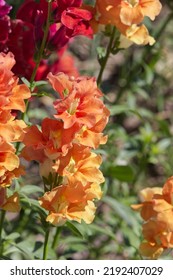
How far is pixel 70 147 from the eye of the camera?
1.89 meters

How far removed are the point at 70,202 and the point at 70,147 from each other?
0.48 feet

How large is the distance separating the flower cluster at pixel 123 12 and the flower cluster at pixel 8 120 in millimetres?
362

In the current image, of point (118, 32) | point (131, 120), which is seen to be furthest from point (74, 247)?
point (131, 120)

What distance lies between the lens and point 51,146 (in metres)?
1.91

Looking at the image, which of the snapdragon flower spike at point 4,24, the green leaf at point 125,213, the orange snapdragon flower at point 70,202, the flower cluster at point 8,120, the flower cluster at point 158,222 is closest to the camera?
the flower cluster at point 8,120

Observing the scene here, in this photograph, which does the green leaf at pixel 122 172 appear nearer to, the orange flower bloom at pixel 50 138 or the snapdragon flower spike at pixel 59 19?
the snapdragon flower spike at pixel 59 19

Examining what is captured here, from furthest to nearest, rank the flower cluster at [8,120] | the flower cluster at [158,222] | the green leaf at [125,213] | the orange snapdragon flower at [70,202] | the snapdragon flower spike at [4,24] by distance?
1. the green leaf at [125,213]
2. the snapdragon flower spike at [4,24]
3. the flower cluster at [158,222]
4. the orange snapdragon flower at [70,202]
5. the flower cluster at [8,120]

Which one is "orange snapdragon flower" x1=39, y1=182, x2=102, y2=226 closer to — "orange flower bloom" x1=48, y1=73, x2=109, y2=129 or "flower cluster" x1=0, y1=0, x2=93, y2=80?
"orange flower bloom" x1=48, y1=73, x2=109, y2=129

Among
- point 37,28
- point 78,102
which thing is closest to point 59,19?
point 37,28

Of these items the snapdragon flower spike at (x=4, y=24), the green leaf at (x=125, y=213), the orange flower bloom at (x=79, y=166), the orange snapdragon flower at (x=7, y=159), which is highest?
the snapdragon flower spike at (x=4, y=24)

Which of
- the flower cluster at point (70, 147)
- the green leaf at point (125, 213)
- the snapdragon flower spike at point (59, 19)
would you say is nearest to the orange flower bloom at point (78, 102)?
the flower cluster at point (70, 147)

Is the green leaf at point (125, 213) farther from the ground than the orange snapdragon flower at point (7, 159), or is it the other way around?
the orange snapdragon flower at point (7, 159)

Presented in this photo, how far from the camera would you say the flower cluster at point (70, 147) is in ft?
6.11
